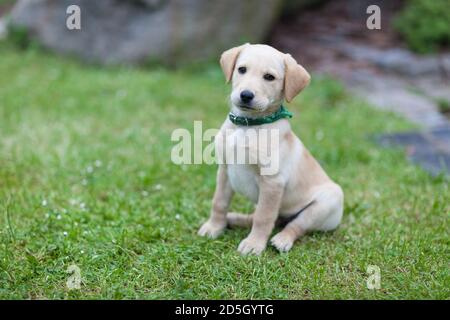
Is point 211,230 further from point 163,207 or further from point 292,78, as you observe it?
point 292,78

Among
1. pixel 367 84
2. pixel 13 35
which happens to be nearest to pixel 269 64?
pixel 367 84

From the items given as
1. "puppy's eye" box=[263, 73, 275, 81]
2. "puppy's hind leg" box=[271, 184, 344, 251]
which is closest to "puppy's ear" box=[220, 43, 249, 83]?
"puppy's eye" box=[263, 73, 275, 81]

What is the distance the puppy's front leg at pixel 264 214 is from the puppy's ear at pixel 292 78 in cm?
56

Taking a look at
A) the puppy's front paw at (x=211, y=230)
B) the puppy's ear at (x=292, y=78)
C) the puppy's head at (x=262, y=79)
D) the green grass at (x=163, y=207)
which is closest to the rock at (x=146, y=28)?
the green grass at (x=163, y=207)

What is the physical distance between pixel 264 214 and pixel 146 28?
5647mm

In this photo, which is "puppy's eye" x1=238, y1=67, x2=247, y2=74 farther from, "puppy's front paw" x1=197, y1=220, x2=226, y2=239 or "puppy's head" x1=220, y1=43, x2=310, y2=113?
"puppy's front paw" x1=197, y1=220, x2=226, y2=239

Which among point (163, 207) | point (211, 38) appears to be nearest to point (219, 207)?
point (163, 207)

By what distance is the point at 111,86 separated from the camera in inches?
300

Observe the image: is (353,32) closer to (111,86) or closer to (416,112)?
(416,112)

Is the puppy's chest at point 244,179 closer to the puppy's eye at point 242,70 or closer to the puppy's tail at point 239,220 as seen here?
the puppy's tail at point 239,220

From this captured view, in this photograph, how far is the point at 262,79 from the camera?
134 inches

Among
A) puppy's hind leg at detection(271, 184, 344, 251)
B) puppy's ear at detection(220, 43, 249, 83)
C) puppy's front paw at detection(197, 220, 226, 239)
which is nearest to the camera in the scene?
puppy's ear at detection(220, 43, 249, 83)

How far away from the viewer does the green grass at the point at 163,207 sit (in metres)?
3.31

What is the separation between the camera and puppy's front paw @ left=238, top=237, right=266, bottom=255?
3.64m
